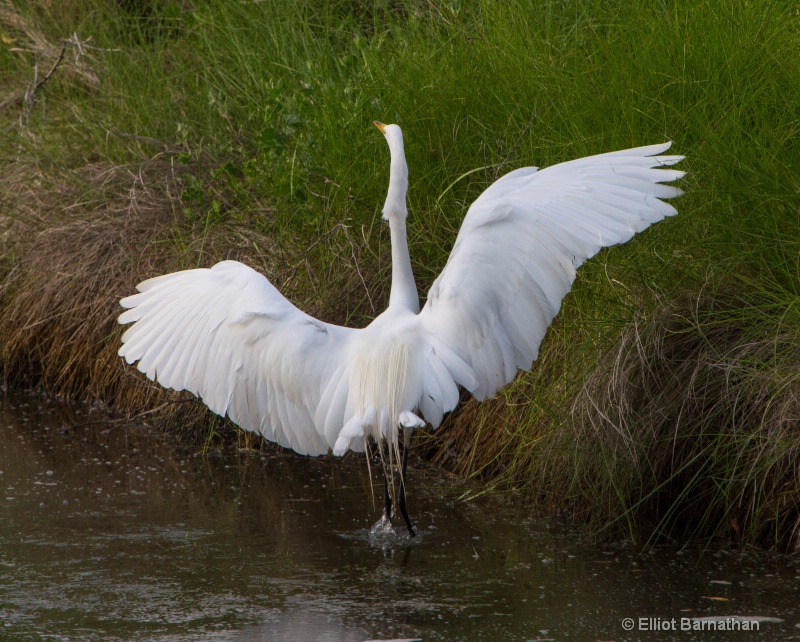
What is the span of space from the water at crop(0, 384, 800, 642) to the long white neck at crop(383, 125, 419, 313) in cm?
86

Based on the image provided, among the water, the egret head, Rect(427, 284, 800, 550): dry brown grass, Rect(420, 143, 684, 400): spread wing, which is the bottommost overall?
the water

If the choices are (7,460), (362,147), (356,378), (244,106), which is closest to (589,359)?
(356,378)

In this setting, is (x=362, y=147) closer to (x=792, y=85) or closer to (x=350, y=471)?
(x=350, y=471)

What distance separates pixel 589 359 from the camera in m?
3.96

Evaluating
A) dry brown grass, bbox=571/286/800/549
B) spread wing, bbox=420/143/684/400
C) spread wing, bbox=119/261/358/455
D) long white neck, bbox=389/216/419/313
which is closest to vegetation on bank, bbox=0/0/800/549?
dry brown grass, bbox=571/286/800/549

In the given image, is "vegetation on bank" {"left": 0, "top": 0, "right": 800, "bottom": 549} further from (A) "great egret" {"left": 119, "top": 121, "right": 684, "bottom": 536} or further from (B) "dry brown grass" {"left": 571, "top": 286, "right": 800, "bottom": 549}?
(A) "great egret" {"left": 119, "top": 121, "right": 684, "bottom": 536}

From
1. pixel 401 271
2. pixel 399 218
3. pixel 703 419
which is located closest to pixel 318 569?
pixel 401 271

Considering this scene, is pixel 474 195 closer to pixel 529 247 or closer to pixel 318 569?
pixel 529 247

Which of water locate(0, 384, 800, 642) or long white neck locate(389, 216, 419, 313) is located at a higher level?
long white neck locate(389, 216, 419, 313)

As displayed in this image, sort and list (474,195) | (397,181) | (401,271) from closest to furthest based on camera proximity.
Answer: (397,181) < (401,271) < (474,195)

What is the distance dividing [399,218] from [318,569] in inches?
49.0

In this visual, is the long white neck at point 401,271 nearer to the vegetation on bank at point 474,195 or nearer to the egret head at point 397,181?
the egret head at point 397,181

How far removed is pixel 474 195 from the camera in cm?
484

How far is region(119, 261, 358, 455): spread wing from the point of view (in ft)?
11.8
